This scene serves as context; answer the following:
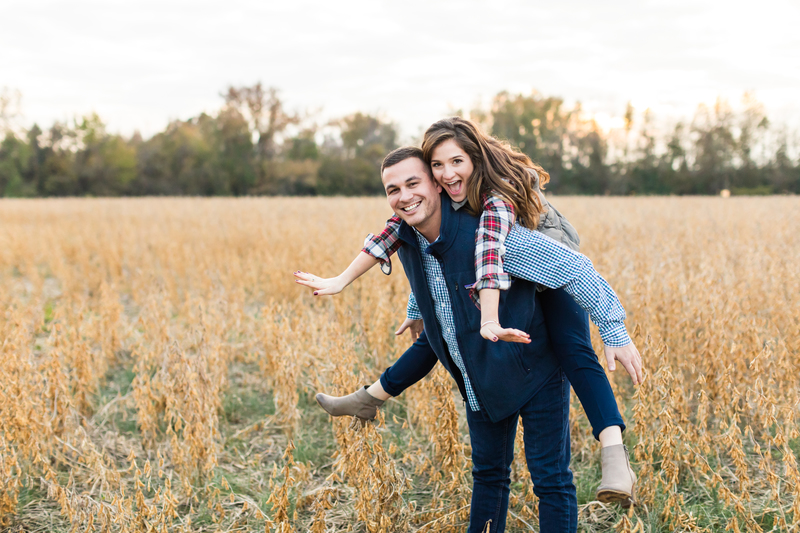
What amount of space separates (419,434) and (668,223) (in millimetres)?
8219

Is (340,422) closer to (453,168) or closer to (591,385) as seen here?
(591,385)

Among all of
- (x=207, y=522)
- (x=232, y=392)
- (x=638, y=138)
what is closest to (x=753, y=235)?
(x=232, y=392)

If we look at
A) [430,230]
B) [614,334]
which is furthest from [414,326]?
[614,334]

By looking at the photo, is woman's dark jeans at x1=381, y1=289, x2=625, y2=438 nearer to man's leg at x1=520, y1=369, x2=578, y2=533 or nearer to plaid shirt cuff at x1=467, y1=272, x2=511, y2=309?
man's leg at x1=520, y1=369, x2=578, y2=533

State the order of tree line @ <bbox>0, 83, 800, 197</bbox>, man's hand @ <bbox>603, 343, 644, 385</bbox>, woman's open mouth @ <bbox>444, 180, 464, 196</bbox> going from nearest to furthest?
man's hand @ <bbox>603, 343, 644, 385</bbox>
woman's open mouth @ <bbox>444, 180, 464, 196</bbox>
tree line @ <bbox>0, 83, 800, 197</bbox>

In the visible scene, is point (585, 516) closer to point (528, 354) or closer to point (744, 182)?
point (528, 354)

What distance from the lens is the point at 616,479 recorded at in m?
1.70

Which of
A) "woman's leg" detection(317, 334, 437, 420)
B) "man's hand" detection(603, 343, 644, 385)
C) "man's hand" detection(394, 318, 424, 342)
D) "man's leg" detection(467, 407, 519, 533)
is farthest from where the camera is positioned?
"man's hand" detection(394, 318, 424, 342)

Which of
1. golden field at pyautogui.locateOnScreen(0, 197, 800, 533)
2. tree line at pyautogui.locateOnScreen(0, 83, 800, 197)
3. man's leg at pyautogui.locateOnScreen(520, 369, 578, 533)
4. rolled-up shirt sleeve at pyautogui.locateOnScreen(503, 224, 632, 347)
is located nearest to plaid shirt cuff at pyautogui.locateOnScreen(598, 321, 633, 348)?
rolled-up shirt sleeve at pyautogui.locateOnScreen(503, 224, 632, 347)

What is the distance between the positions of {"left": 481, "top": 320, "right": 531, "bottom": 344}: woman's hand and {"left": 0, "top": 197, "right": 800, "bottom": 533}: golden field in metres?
0.75

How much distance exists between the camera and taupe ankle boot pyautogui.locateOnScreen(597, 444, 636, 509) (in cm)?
167

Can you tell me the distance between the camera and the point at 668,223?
32.4 feet

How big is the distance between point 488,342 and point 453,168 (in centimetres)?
62

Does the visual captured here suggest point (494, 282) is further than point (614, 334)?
A: No
